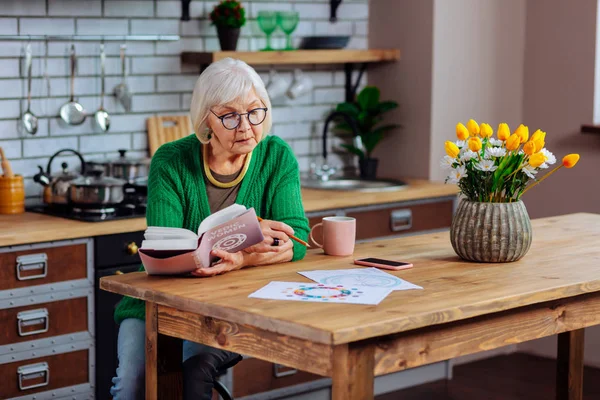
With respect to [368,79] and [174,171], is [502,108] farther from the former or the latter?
[174,171]

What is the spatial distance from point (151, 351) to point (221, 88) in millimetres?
859

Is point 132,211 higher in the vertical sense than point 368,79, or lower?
lower

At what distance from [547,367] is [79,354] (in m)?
2.58

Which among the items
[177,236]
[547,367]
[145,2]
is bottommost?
[547,367]

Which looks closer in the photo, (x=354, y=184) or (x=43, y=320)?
(x=43, y=320)

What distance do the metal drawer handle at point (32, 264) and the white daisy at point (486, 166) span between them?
1639mm

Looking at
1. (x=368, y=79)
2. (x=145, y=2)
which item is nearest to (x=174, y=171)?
(x=145, y=2)

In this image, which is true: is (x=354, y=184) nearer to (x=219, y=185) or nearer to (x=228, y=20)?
(x=228, y=20)

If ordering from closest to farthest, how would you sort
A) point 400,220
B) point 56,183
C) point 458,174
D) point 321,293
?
1. point 321,293
2. point 458,174
3. point 56,183
4. point 400,220

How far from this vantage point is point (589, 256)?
3.05m

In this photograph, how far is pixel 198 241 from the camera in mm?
2648

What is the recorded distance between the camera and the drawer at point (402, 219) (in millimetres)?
4551

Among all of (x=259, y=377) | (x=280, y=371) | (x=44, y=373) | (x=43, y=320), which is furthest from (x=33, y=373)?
(x=280, y=371)

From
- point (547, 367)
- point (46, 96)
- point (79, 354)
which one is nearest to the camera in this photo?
point (79, 354)
